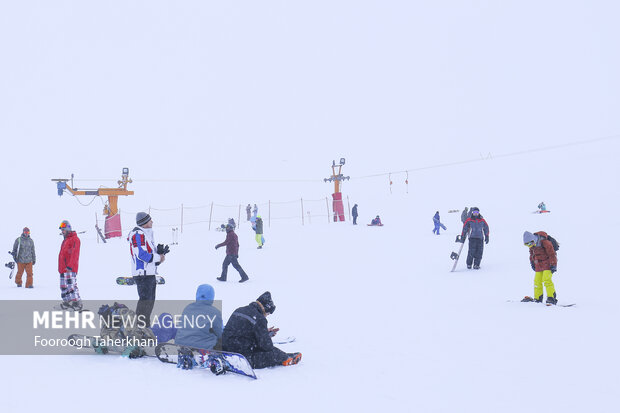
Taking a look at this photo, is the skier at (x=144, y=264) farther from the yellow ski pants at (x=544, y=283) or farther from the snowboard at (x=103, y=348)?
the yellow ski pants at (x=544, y=283)

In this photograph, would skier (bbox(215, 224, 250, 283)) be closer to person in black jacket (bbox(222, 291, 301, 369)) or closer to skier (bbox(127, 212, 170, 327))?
skier (bbox(127, 212, 170, 327))

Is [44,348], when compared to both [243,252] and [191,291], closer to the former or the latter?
[191,291]

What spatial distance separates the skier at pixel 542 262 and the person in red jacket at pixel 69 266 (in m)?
8.14

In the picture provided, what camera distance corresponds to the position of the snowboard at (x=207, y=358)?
484 centimetres

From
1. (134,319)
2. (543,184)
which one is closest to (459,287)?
(134,319)

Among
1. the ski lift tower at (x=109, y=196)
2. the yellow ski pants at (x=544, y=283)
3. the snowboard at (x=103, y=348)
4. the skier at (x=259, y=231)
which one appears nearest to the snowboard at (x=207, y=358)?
the snowboard at (x=103, y=348)

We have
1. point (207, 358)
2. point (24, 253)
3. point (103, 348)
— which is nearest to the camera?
point (207, 358)

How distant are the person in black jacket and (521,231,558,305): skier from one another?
18.3ft

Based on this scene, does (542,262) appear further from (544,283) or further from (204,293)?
(204,293)

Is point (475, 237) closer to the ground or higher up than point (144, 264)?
higher up

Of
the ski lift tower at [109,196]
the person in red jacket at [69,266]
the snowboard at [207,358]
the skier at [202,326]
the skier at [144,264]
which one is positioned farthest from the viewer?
the ski lift tower at [109,196]

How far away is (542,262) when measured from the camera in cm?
844

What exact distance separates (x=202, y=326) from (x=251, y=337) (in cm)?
61

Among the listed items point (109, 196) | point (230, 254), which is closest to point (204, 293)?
point (230, 254)
